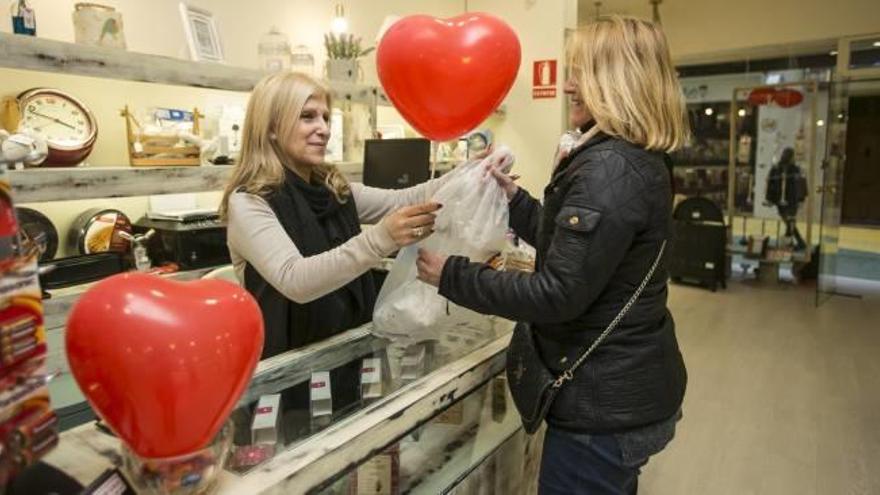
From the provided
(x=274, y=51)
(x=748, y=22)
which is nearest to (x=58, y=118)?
(x=274, y=51)

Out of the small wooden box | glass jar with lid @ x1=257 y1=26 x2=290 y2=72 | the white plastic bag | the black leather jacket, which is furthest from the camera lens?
glass jar with lid @ x1=257 y1=26 x2=290 y2=72

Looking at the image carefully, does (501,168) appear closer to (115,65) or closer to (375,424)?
(375,424)

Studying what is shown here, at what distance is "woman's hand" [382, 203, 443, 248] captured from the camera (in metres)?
1.36

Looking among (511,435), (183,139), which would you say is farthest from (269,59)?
(511,435)

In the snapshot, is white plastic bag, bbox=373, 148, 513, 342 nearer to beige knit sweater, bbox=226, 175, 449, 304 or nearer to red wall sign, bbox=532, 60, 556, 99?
beige knit sweater, bbox=226, 175, 449, 304

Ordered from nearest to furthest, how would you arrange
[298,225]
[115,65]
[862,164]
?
[298,225] → [115,65] → [862,164]

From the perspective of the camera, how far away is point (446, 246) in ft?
4.99

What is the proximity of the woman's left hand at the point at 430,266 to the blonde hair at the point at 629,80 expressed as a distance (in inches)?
17.3

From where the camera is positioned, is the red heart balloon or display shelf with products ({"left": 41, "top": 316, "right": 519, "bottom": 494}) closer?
the red heart balloon

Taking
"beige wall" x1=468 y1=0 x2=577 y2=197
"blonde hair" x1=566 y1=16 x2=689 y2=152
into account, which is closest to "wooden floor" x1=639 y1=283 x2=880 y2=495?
"beige wall" x1=468 y1=0 x2=577 y2=197

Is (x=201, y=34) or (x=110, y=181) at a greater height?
(x=201, y=34)

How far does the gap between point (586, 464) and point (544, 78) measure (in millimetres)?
3605

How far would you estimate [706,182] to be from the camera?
726 cm

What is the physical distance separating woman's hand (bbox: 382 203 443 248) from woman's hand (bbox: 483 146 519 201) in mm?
253
